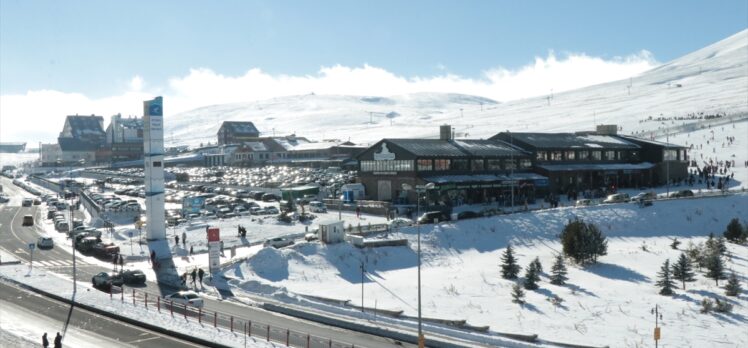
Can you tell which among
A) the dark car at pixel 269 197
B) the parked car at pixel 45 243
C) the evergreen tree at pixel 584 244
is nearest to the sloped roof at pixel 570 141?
the dark car at pixel 269 197

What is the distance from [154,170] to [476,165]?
116 ft

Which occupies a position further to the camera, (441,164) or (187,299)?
(441,164)

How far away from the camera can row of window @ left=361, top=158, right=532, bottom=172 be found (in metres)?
71.0

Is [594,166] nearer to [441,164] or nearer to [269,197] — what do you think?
[441,164]

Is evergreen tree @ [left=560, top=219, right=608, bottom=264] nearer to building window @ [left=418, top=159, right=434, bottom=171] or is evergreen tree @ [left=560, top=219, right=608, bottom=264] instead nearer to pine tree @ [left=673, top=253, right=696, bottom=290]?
pine tree @ [left=673, top=253, right=696, bottom=290]

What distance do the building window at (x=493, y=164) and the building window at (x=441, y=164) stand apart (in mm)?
6225

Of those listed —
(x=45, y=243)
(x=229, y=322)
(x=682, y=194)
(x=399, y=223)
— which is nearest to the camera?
(x=229, y=322)

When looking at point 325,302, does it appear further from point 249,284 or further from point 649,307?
point 649,307

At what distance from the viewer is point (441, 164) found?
72.3 m

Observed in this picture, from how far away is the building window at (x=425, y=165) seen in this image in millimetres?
70375

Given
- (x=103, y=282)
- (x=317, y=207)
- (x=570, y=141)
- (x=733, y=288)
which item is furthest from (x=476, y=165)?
(x=103, y=282)

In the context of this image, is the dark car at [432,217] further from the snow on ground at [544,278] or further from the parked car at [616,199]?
the parked car at [616,199]

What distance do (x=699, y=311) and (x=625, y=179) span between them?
5012 centimetres

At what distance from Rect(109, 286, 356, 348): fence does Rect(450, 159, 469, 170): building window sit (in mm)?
41503
